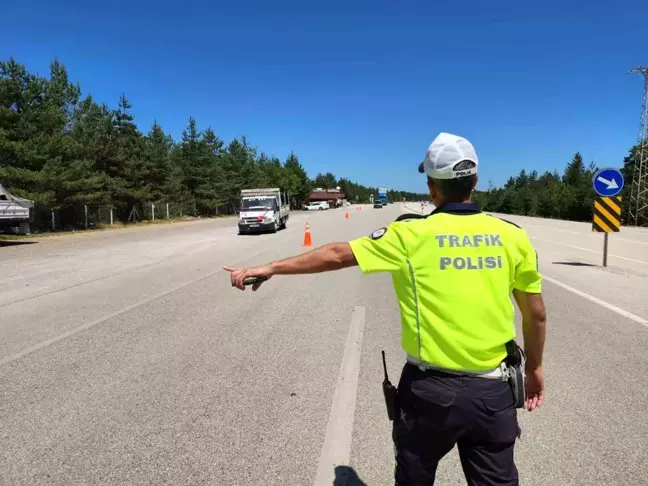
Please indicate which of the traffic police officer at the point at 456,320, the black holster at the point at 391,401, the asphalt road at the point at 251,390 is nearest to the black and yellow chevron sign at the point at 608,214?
the asphalt road at the point at 251,390

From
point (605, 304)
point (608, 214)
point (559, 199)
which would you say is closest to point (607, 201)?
point (608, 214)

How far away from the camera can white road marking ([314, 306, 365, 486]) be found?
10.2 feet

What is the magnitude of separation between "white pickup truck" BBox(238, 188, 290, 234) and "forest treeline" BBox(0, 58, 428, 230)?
10.6 metres

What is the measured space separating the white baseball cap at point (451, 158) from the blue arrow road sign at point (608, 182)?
1224 centimetres

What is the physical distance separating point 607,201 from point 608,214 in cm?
41

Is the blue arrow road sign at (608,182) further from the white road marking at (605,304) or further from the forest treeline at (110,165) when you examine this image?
the forest treeline at (110,165)

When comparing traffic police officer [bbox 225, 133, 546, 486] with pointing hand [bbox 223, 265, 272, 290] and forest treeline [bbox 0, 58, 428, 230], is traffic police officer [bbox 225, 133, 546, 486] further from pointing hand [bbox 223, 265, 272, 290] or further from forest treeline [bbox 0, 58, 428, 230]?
forest treeline [bbox 0, 58, 428, 230]

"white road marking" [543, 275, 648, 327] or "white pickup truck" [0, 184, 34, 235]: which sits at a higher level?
"white pickup truck" [0, 184, 34, 235]

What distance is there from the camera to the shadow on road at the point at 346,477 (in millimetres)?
2990

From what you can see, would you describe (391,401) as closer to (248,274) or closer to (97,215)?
(248,274)

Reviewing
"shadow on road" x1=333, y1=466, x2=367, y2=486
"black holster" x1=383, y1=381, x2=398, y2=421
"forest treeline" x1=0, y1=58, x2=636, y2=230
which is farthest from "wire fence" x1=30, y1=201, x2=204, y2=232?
"black holster" x1=383, y1=381, x2=398, y2=421

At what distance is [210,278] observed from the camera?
452 inches

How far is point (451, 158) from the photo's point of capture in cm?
200

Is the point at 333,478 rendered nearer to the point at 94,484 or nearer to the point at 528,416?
the point at 94,484
